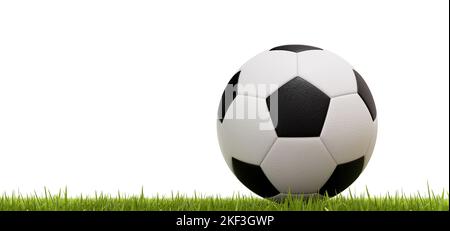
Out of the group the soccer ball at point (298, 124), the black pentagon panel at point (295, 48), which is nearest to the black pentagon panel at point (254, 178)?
the soccer ball at point (298, 124)

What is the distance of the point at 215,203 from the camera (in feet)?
16.4

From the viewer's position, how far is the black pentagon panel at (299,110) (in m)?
4.72

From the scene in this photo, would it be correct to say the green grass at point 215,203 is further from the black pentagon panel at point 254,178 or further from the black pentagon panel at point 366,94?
the black pentagon panel at point 366,94

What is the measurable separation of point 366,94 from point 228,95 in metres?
1.15

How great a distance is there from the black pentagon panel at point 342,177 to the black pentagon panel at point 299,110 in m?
0.41

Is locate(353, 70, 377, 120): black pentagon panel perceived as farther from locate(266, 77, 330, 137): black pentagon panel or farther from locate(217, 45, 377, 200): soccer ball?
locate(266, 77, 330, 137): black pentagon panel

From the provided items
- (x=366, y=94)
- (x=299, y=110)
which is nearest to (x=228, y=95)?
(x=299, y=110)

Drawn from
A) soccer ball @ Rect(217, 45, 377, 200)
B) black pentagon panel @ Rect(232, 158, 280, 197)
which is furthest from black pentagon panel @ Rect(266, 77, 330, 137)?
black pentagon panel @ Rect(232, 158, 280, 197)

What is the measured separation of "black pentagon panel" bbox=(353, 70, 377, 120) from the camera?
5.03 metres

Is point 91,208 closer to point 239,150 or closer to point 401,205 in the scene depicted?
point 239,150

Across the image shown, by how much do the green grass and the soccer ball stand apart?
0.17 m
